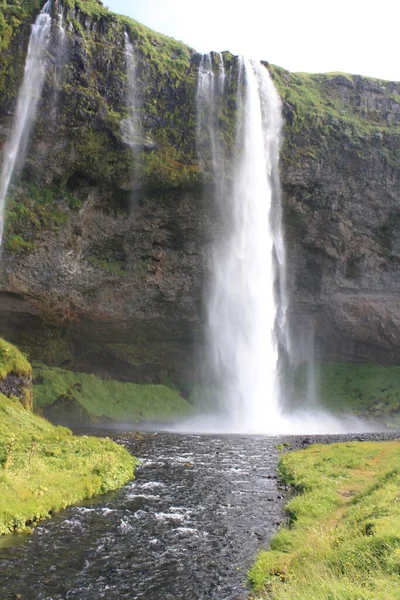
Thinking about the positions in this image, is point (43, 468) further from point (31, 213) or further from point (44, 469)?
point (31, 213)

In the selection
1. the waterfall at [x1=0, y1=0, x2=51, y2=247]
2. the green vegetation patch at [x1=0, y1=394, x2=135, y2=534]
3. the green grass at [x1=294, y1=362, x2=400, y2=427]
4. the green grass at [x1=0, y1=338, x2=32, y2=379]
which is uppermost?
the waterfall at [x1=0, y1=0, x2=51, y2=247]

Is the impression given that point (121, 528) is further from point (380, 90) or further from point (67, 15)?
point (380, 90)

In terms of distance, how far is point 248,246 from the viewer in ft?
173

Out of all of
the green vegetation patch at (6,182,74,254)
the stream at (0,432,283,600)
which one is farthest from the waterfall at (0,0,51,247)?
the stream at (0,432,283,600)

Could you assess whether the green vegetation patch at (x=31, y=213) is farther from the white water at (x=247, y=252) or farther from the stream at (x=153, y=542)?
the stream at (x=153, y=542)

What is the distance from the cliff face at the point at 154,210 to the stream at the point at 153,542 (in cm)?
3207

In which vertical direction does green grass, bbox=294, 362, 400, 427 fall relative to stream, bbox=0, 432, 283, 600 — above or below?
above

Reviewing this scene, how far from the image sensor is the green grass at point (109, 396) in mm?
47812

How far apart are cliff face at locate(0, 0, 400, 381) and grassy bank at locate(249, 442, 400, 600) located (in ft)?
115

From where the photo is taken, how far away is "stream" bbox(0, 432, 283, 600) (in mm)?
9875

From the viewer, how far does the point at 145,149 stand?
47781 millimetres

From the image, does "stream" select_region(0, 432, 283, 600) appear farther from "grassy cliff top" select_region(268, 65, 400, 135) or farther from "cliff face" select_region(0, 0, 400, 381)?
"grassy cliff top" select_region(268, 65, 400, 135)

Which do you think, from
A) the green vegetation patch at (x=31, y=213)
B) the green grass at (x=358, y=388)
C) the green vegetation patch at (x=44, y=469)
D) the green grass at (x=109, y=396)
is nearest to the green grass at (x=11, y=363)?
the green vegetation patch at (x=44, y=469)

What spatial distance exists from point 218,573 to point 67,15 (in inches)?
1890
